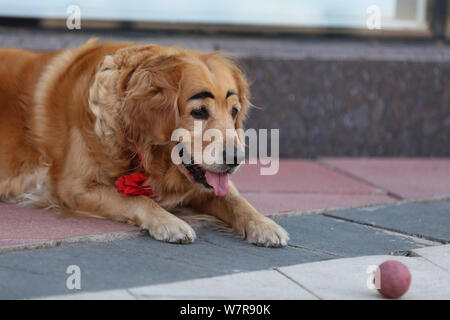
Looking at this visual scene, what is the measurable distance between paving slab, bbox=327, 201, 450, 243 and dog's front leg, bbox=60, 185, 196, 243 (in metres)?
1.12

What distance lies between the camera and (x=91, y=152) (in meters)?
3.97

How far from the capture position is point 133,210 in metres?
3.83

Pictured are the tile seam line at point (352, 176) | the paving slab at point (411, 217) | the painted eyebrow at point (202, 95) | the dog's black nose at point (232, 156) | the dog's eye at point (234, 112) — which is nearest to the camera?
the dog's black nose at point (232, 156)

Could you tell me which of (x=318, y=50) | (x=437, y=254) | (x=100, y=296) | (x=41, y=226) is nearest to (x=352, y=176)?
(x=318, y=50)

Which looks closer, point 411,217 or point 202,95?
point 202,95

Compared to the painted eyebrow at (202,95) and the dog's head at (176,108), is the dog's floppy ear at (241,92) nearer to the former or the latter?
the dog's head at (176,108)

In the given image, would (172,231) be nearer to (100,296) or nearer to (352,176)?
(100,296)

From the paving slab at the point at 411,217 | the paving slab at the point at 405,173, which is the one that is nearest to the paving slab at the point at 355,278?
the paving slab at the point at 411,217

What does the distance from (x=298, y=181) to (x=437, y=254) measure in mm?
1848

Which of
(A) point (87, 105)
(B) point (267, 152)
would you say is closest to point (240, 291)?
(A) point (87, 105)

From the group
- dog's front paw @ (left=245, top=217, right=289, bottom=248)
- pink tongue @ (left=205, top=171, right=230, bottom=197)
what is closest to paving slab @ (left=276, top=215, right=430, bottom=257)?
dog's front paw @ (left=245, top=217, right=289, bottom=248)

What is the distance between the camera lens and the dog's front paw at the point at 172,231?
3602 millimetres

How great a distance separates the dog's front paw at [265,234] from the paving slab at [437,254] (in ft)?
2.12

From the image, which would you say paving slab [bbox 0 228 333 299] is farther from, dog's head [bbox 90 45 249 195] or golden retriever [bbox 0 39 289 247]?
dog's head [bbox 90 45 249 195]
